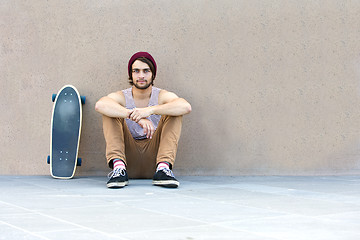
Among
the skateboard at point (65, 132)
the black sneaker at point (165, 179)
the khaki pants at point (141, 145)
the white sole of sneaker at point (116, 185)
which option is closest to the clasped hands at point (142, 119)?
the khaki pants at point (141, 145)

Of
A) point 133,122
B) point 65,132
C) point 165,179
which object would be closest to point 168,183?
point 165,179

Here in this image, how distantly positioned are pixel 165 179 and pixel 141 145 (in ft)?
1.73

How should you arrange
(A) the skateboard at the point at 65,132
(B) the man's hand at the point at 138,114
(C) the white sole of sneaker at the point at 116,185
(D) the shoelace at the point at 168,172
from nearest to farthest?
(C) the white sole of sneaker at the point at 116,185
(D) the shoelace at the point at 168,172
(B) the man's hand at the point at 138,114
(A) the skateboard at the point at 65,132

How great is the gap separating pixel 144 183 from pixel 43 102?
104cm

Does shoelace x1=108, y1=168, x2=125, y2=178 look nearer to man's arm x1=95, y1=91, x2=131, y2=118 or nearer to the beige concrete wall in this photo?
man's arm x1=95, y1=91, x2=131, y2=118

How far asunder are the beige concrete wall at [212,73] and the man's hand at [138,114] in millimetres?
654

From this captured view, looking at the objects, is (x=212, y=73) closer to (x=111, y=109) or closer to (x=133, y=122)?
(x=133, y=122)

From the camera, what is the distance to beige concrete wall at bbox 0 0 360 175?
4.00 m

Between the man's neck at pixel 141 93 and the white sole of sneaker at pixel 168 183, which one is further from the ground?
the man's neck at pixel 141 93

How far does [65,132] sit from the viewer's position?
3879 mm

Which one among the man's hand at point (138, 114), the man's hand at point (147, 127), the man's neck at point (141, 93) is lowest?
the man's hand at point (147, 127)

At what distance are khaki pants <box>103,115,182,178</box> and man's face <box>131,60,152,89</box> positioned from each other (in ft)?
0.87

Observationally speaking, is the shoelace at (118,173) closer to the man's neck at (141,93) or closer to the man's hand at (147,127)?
the man's hand at (147,127)

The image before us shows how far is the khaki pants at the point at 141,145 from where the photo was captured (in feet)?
11.5
